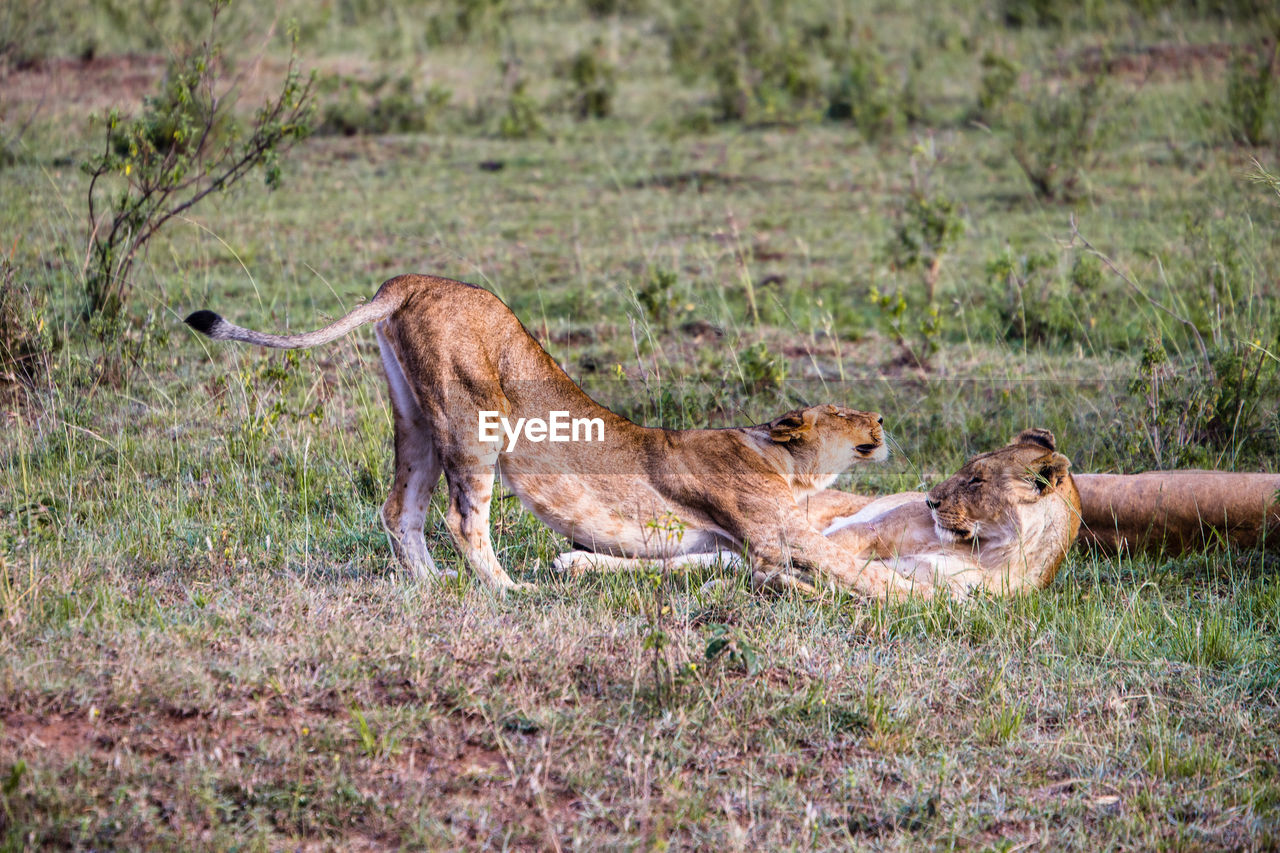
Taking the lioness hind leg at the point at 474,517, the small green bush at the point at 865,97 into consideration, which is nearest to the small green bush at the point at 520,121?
the small green bush at the point at 865,97

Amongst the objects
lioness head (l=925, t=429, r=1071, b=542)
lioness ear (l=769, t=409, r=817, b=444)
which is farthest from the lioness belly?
lioness head (l=925, t=429, r=1071, b=542)

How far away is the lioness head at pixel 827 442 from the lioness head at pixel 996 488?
352 millimetres

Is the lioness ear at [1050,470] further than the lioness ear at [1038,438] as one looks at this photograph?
No

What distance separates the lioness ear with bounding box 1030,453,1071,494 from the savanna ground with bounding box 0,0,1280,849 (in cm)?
42

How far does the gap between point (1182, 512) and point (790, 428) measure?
164 cm

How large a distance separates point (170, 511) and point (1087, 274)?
17.9 feet

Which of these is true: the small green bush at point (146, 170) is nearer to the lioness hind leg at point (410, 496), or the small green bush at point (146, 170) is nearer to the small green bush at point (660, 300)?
the small green bush at point (660, 300)

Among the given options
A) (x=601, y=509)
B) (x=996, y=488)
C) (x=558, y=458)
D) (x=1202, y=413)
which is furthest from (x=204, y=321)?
(x=1202, y=413)

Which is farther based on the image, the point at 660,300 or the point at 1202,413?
the point at 660,300

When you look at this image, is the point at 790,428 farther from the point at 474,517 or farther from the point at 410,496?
the point at 410,496

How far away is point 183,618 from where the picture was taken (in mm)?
3789

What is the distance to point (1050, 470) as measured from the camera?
175 inches

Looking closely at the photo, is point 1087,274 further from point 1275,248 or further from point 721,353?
point 721,353

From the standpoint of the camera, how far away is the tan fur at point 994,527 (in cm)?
450
